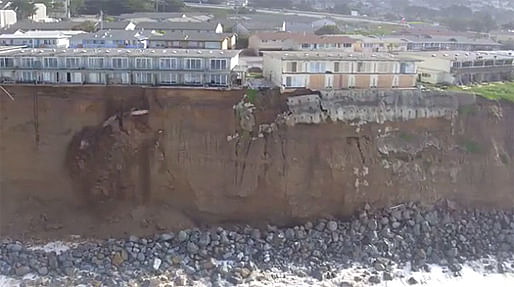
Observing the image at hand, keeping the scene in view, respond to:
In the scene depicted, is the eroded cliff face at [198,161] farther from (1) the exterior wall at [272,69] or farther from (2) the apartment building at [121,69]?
(1) the exterior wall at [272,69]

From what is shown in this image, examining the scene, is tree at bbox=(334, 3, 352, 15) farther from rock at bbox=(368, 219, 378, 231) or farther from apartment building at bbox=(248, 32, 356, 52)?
rock at bbox=(368, 219, 378, 231)

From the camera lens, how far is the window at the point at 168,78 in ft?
115

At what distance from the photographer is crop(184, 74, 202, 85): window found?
3516 cm

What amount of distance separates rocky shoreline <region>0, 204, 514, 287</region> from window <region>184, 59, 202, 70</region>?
9.68 m

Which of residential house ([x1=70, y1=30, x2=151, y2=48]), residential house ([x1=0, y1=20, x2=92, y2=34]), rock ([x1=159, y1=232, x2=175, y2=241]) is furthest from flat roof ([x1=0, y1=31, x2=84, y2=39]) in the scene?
rock ([x1=159, y1=232, x2=175, y2=241])

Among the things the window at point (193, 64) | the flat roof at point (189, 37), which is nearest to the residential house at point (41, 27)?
the flat roof at point (189, 37)

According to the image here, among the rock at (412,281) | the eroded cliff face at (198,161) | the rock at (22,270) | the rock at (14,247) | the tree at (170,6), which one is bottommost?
the rock at (22,270)

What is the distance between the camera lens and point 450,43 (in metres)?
59.2

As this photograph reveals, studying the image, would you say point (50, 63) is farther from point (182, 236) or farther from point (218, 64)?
point (182, 236)

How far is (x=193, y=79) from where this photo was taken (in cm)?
3519

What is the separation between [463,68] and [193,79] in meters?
18.4


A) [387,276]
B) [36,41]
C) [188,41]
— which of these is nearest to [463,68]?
[387,276]

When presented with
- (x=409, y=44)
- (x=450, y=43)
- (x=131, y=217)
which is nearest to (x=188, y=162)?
(x=131, y=217)

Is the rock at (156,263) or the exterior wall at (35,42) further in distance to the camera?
the exterior wall at (35,42)
